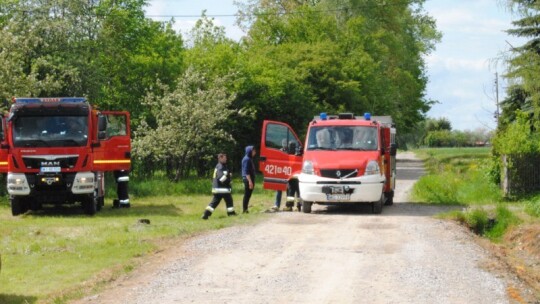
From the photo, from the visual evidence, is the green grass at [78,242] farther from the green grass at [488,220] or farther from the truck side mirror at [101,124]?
the green grass at [488,220]

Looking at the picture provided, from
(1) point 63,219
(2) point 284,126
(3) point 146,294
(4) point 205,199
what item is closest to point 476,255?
(3) point 146,294

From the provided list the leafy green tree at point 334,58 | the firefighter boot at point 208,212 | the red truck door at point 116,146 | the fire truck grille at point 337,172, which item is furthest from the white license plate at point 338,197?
the leafy green tree at point 334,58

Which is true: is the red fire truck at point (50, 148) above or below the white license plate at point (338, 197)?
above

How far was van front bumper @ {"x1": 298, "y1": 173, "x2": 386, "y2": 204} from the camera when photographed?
22188 millimetres

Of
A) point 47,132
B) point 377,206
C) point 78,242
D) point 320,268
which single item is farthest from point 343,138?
point 320,268

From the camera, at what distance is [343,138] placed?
2338 centimetres

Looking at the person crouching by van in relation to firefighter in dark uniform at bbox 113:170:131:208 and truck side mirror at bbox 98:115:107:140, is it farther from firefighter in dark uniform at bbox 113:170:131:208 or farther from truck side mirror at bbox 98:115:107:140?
firefighter in dark uniform at bbox 113:170:131:208

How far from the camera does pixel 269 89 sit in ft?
149

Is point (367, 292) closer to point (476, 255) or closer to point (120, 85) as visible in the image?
point (476, 255)

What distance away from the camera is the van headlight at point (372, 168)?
22.3 metres

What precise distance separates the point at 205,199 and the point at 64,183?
7745mm

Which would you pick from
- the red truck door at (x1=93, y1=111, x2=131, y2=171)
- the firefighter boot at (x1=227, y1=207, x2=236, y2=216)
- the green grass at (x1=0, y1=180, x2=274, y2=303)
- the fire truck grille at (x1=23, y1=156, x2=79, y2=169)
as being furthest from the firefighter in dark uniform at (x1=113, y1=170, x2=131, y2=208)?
the firefighter boot at (x1=227, y1=207, x2=236, y2=216)

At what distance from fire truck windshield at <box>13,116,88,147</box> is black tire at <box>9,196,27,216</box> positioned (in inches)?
64.9

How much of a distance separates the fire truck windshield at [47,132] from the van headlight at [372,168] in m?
7.81
